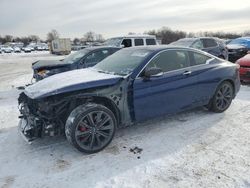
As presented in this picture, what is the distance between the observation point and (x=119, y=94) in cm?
463

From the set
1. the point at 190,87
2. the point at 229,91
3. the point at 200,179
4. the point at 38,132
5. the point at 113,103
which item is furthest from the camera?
the point at 229,91

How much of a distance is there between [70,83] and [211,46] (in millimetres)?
10104

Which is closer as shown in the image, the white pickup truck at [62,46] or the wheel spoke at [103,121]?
the wheel spoke at [103,121]

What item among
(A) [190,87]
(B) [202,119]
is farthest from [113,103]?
(B) [202,119]

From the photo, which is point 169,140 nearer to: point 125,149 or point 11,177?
point 125,149

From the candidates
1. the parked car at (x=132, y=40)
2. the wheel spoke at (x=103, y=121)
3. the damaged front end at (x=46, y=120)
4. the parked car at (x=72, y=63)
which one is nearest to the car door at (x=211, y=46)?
the parked car at (x=132, y=40)

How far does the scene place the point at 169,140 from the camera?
4801mm

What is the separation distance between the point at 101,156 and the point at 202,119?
246 centimetres

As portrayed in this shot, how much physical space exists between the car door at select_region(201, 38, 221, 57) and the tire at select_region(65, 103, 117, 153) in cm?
950

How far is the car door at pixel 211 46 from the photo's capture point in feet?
42.3

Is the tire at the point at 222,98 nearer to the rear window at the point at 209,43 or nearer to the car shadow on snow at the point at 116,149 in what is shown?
the car shadow on snow at the point at 116,149

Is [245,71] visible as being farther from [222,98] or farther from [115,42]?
[115,42]

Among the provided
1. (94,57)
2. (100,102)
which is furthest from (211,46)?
(100,102)

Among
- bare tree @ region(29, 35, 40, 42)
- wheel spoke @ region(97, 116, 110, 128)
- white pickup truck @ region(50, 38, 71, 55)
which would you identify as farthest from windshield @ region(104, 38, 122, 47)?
bare tree @ region(29, 35, 40, 42)
